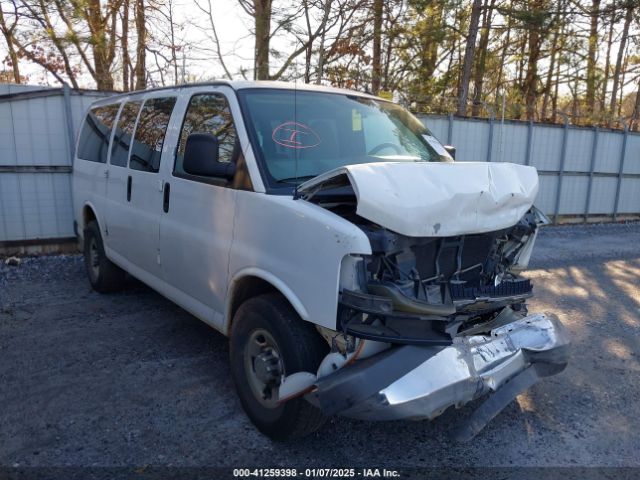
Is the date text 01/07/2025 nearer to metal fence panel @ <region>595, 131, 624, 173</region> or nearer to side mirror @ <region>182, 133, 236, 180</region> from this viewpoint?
side mirror @ <region>182, 133, 236, 180</region>

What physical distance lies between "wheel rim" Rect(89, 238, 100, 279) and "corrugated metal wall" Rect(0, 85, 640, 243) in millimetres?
2165

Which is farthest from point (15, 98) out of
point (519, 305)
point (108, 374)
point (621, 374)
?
point (621, 374)

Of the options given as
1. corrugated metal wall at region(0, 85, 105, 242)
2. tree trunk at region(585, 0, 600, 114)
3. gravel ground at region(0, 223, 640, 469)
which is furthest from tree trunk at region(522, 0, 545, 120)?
corrugated metal wall at region(0, 85, 105, 242)

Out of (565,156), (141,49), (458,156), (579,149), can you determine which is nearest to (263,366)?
(458,156)

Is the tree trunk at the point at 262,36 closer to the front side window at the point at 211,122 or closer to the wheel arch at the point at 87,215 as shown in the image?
the wheel arch at the point at 87,215

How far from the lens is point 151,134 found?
15.1 feet

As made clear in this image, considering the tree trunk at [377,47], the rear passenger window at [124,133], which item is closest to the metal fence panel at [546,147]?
the tree trunk at [377,47]

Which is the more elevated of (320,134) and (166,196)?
(320,134)

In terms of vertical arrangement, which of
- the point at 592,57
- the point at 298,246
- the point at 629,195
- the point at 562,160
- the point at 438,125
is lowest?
the point at 629,195

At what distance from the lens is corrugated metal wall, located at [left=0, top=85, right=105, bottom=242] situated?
24.4 feet

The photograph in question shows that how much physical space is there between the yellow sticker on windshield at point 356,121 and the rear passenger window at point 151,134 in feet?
4.87

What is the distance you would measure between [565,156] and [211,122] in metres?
10.5

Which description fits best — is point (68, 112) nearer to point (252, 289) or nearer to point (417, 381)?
point (252, 289)

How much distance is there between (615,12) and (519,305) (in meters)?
16.7
